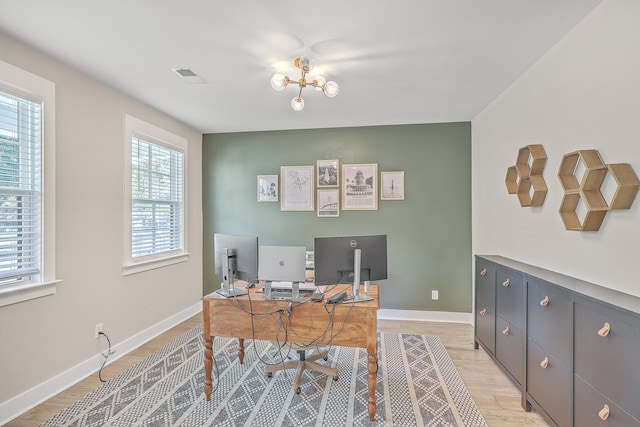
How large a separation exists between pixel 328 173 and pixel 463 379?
8.94 ft

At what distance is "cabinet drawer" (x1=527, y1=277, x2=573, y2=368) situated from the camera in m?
1.68

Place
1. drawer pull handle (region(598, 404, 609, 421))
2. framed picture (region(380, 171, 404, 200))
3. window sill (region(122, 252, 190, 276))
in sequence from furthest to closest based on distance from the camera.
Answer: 1. framed picture (region(380, 171, 404, 200))
2. window sill (region(122, 252, 190, 276))
3. drawer pull handle (region(598, 404, 609, 421))

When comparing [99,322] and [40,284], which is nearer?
[40,284]

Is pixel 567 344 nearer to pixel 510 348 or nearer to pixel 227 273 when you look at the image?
pixel 510 348

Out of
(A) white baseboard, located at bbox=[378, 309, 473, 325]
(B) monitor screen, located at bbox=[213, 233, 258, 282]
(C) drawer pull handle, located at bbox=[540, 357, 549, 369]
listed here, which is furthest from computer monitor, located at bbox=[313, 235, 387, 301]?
(A) white baseboard, located at bbox=[378, 309, 473, 325]

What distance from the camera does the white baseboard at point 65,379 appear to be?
1.99m

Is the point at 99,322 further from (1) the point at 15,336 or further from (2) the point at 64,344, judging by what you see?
(1) the point at 15,336

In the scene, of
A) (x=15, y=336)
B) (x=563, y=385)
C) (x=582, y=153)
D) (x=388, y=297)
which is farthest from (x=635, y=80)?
(x=15, y=336)

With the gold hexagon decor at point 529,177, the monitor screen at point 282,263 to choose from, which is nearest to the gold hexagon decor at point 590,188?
the gold hexagon decor at point 529,177

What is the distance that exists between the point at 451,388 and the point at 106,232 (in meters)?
3.27

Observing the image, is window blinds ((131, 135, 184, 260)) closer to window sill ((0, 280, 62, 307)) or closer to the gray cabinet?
window sill ((0, 280, 62, 307))

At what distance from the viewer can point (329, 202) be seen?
407 cm

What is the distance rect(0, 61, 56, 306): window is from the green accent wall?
2206 millimetres

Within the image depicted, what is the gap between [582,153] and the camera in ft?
5.62
